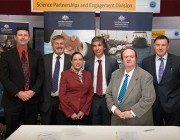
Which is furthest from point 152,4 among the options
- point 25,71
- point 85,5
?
point 25,71

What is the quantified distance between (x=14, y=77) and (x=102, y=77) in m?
1.19

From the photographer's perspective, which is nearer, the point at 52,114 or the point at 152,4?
the point at 52,114

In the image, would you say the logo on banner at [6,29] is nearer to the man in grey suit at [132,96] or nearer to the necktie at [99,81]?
the necktie at [99,81]

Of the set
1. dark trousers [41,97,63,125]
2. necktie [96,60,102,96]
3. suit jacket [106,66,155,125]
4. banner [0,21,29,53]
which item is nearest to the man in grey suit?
suit jacket [106,66,155,125]

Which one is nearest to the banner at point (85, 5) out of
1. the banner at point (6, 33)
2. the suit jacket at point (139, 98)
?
the banner at point (6, 33)

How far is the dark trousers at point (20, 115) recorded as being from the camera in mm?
3498

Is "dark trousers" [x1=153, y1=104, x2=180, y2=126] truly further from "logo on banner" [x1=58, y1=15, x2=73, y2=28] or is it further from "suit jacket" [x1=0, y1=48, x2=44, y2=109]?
"logo on banner" [x1=58, y1=15, x2=73, y2=28]

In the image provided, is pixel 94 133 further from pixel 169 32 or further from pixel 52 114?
pixel 169 32

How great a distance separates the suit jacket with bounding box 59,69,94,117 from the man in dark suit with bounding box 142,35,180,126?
0.89 metres

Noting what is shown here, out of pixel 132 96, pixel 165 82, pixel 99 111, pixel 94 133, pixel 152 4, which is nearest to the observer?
pixel 94 133

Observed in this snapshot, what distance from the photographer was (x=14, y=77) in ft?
11.4

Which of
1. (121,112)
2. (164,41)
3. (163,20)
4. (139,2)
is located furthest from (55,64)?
(163,20)

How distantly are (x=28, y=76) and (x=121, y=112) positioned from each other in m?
1.30

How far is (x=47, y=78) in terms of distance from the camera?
3.79 meters
